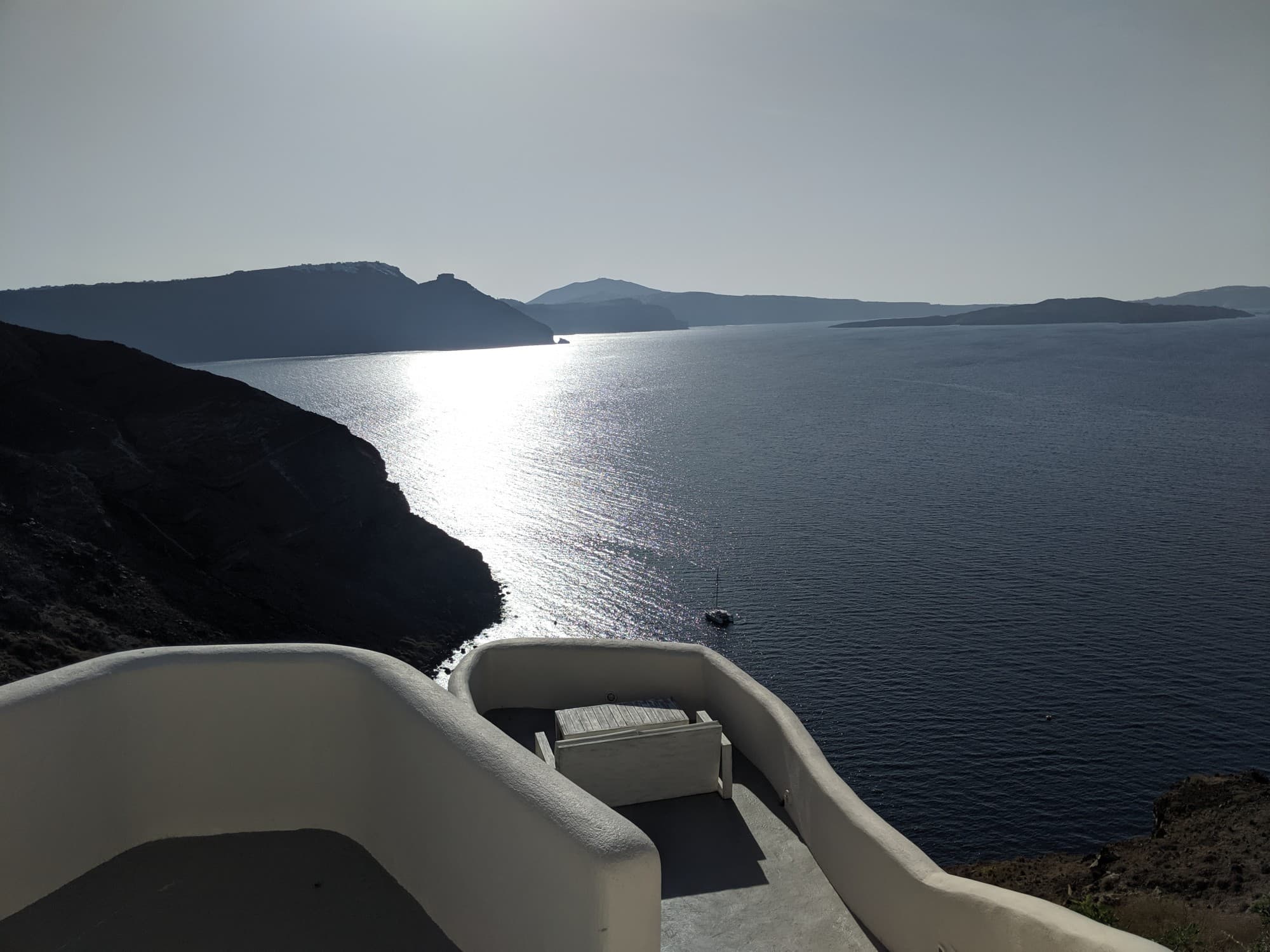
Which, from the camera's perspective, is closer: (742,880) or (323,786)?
(323,786)

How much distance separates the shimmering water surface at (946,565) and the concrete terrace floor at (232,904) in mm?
25327

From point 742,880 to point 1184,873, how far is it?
20.4 metres

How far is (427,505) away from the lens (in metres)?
68.5

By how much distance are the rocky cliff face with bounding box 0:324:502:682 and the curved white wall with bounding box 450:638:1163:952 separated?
79.0 ft

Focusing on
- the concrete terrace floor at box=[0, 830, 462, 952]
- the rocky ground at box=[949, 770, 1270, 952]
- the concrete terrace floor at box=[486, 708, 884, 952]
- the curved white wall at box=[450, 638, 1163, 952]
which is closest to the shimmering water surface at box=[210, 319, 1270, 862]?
the rocky ground at box=[949, 770, 1270, 952]

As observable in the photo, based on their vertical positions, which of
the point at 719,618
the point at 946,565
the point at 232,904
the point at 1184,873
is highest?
the point at 232,904

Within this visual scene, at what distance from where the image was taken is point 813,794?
8094mm

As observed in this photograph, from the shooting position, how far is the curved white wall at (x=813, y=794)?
18.2 ft

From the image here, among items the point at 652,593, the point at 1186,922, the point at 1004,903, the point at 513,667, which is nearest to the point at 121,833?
the point at 513,667

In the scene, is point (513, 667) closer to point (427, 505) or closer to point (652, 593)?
point (652, 593)

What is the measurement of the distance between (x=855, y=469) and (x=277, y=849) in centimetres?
6783

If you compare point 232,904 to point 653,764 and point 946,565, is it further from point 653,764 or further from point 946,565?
point 946,565

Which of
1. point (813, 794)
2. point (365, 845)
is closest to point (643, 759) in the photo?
point (813, 794)

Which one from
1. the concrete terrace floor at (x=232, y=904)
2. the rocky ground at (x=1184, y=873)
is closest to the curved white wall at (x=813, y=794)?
the concrete terrace floor at (x=232, y=904)
